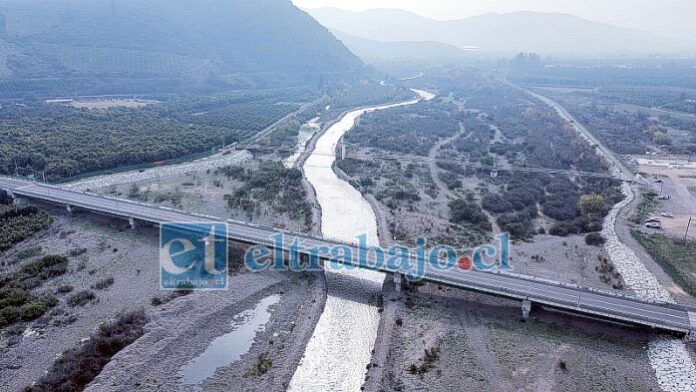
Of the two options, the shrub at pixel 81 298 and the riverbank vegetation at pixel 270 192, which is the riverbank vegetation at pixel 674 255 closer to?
the riverbank vegetation at pixel 270 192

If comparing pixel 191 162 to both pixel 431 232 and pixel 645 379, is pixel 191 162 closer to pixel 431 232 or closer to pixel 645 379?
pixel 431 232

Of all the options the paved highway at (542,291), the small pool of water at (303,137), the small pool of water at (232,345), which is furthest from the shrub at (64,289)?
the small pool of water at (303,137)

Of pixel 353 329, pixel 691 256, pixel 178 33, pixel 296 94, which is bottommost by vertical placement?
pixel 353 329

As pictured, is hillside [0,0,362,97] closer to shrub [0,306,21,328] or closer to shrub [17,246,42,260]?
shrub [17,246,42,260]

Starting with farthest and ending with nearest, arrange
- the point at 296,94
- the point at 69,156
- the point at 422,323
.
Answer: the point at 296,94
the point at 69,156
the point at 422,323

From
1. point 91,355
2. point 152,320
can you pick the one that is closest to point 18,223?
point 152,320

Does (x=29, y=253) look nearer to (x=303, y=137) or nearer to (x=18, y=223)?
(x=18, y=223)

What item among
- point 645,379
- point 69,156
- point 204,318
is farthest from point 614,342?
point 69,156
